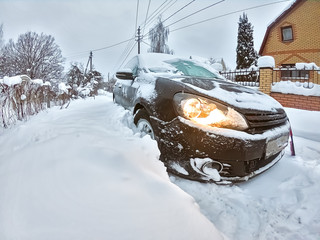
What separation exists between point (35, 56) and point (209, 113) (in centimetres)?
2003

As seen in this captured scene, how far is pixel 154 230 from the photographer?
33.8 inches

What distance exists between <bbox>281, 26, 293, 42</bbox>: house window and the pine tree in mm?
6613

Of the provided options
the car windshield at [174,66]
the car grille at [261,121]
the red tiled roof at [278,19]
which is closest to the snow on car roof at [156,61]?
the car windshield at [174,66]

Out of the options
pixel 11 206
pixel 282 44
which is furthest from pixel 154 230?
pixel 282 44

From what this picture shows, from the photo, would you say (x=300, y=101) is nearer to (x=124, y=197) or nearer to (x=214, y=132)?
(x=214, y=132)

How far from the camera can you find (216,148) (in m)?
1.43

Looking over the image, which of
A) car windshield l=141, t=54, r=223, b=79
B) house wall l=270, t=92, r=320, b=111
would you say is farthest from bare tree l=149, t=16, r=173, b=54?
car windshield l=141, t=54, r=223, b=79

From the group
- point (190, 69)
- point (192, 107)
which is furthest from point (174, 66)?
point (192, 107)

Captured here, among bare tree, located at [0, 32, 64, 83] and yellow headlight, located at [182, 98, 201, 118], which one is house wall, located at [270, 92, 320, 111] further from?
bare tree, located at [0, 32, 64, 83]

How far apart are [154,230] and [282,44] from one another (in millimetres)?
18757

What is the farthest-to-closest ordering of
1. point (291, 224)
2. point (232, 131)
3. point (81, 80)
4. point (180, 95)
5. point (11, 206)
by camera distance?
point (81, 80) < point (180, 95) < point (232, 131) < point (291, 224) < point (11, 206)

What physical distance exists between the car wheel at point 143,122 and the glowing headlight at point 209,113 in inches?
19.2

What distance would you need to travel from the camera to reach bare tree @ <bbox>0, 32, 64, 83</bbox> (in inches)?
619

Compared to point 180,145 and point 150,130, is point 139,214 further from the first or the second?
point 150,130
